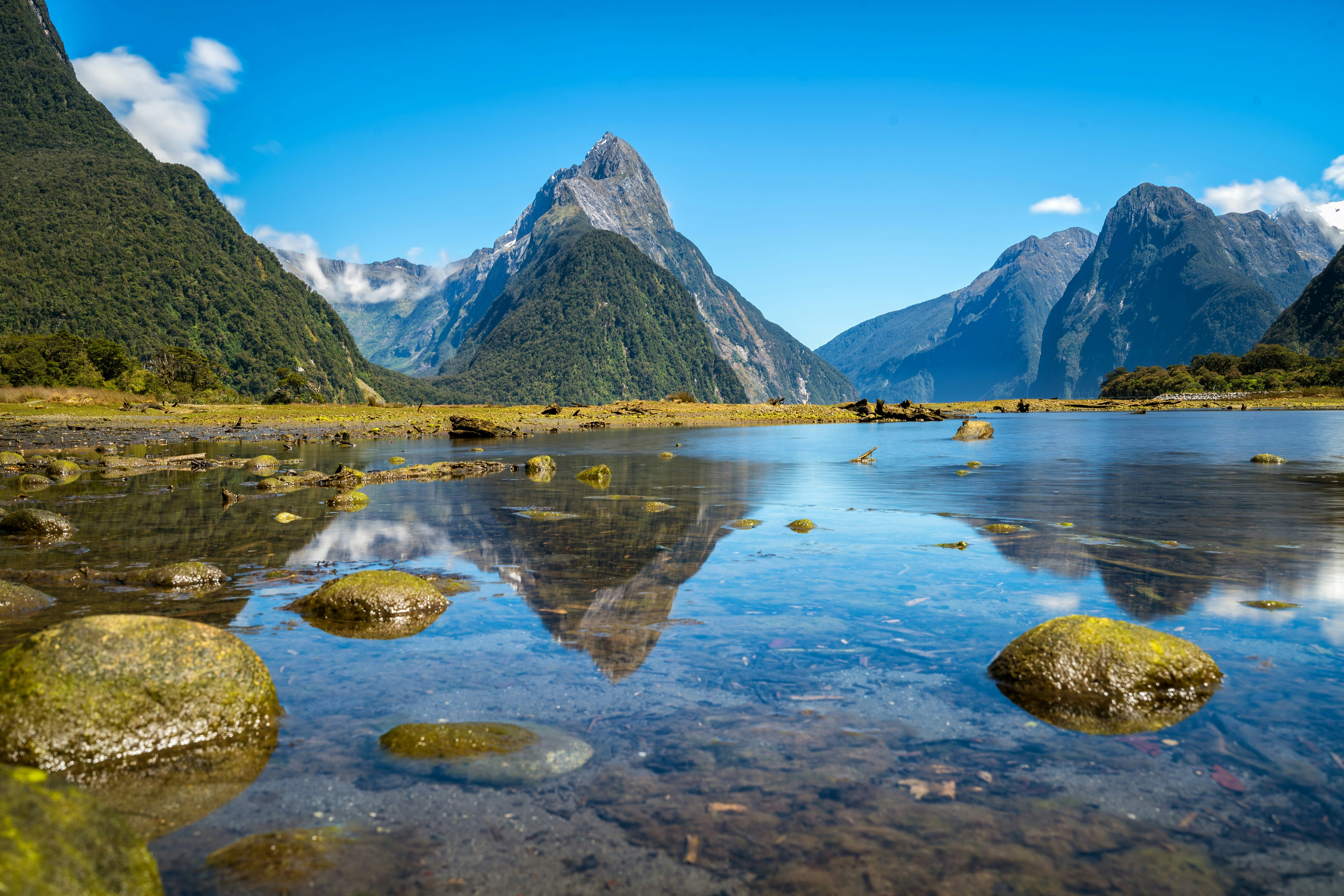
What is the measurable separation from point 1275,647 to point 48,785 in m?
13.2

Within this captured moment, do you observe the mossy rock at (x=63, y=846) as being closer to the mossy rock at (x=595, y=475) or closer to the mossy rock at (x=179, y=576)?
the mossy rock at (x=179, y=576)

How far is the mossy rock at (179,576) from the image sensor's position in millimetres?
13227

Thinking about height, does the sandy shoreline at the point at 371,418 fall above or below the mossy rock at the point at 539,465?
above

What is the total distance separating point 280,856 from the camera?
5398mm

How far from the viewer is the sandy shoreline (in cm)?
5978

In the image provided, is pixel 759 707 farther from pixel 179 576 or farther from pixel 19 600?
pixel 19 600

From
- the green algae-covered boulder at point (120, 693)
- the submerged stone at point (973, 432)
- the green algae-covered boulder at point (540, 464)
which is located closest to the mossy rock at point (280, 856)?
the green algae-covered boulder at point (120, 693)

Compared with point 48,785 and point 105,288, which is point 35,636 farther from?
point 105,288

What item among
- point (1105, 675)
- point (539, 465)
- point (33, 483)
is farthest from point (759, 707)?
point (33, 483)

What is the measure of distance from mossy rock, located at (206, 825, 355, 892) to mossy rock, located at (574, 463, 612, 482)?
26703 mm

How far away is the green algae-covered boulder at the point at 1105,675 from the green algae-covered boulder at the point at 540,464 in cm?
2615

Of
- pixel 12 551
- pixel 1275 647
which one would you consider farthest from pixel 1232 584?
pixel 12 551

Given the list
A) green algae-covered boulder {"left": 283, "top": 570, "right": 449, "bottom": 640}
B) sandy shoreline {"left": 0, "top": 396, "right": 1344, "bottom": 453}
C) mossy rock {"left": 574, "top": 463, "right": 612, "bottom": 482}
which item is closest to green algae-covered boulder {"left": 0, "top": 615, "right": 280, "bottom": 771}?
green algae-covered boulder {"left": 283, "top": 570, "right": 449, "bottom": 640}

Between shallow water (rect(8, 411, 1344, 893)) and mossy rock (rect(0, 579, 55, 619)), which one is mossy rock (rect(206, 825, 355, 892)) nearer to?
shallow water (rect(8, 411, 1344, 893))
